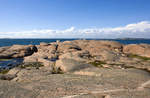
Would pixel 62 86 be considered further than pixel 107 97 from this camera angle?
Yes

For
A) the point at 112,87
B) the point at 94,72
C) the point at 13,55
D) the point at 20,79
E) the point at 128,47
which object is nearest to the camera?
the point at 112,87

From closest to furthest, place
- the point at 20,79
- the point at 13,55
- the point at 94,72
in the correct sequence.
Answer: the point at 20,79, the point at 94,72, the point at 13,55

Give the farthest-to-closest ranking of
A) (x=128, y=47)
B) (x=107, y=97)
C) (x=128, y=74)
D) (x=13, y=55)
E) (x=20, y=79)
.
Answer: (x=128, y=47)
(x=13, y=55)
(x=128, y=74)
(x=20, y=79)
(x=107, y=97)

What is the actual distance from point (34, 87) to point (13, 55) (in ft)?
114

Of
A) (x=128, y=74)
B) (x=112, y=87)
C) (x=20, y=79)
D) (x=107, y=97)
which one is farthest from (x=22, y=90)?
(x=128, y=74)

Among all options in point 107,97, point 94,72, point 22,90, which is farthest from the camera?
point 94,72

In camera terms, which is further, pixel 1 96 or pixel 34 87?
pixel 34 87

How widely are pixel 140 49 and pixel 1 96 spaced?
144 ft

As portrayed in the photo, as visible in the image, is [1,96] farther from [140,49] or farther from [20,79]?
[140,49]

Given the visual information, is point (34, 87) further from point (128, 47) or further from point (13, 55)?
point (128, 47)

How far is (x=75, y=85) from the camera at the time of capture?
479 inches

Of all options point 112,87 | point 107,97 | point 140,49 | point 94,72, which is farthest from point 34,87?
point 140,49

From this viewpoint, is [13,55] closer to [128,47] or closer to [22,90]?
[22,90]

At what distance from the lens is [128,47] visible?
1885 inches
